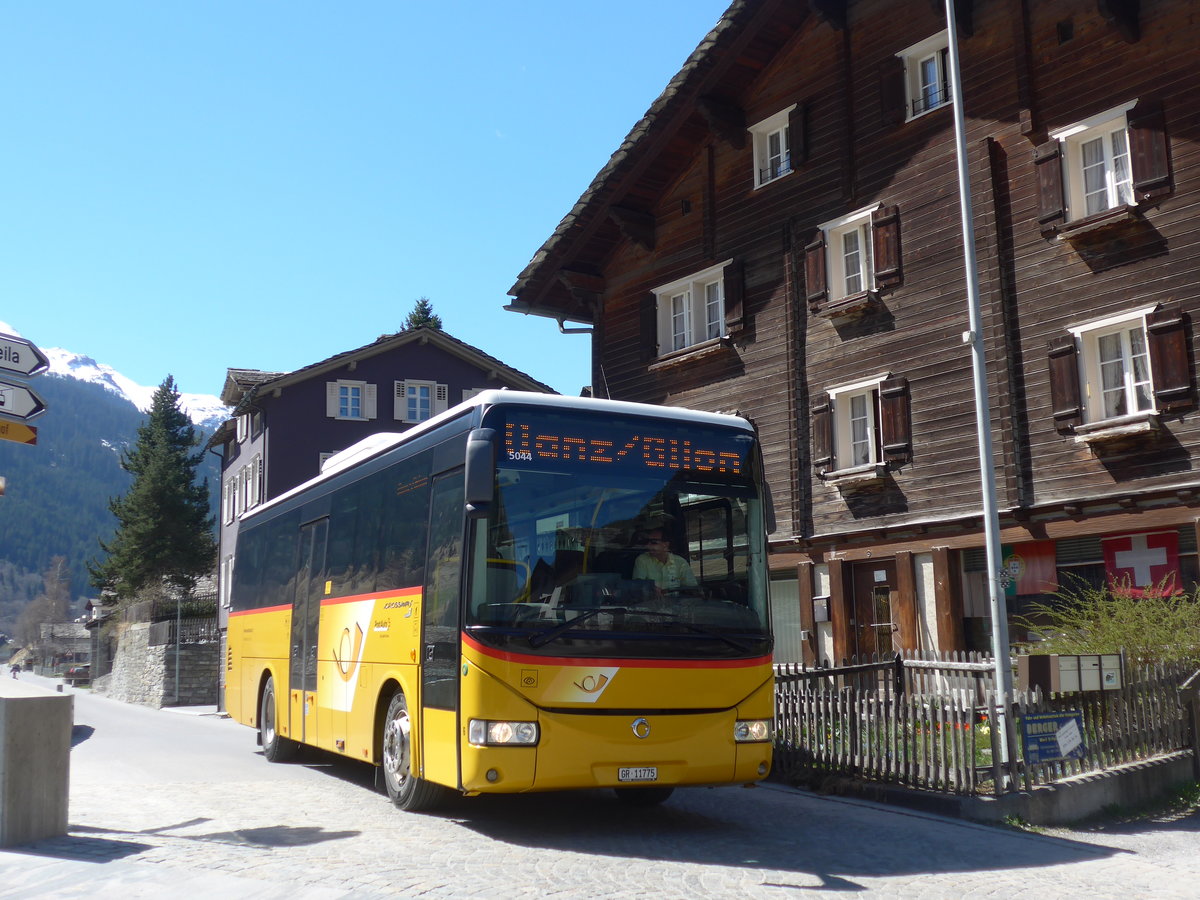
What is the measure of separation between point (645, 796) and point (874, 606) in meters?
11.6

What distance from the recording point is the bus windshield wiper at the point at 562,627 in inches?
352

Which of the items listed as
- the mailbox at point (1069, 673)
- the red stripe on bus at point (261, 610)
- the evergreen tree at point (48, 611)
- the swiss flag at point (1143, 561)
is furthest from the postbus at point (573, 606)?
the evergreen tree at point (48, 611)

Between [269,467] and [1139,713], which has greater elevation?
[269,467]

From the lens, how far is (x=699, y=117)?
85.6ft

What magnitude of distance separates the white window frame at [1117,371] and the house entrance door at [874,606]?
4.67m

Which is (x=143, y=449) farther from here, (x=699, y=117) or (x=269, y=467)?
(x=699, y=117)

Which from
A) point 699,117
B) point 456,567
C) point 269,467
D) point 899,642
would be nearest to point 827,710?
point 456,567

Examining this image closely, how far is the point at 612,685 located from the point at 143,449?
217 ft

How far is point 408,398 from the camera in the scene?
48594 millimetres

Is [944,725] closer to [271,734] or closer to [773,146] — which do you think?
[271,734]

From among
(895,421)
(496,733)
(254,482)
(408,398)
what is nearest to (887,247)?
(895,421)

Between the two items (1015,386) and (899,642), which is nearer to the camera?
(1015,386)

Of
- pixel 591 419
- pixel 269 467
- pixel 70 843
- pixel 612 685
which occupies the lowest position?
pixel 70 843

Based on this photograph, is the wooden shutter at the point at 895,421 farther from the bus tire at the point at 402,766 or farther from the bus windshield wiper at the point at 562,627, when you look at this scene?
the bus windshield wiper at the point at 562,627
